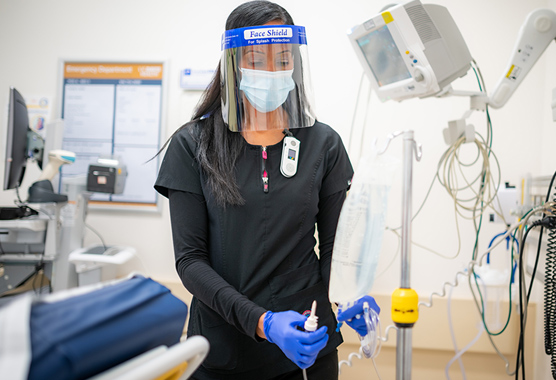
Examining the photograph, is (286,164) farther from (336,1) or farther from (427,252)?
(336,1)

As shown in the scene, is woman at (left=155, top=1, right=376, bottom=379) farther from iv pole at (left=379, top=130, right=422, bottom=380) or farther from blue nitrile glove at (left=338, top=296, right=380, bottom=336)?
iv pole at (left=379, top=130, right=422, bottom=380)

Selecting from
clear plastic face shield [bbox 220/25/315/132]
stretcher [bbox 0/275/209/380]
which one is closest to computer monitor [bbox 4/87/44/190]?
clear plastic face shield [bbox 220/25/315/132]

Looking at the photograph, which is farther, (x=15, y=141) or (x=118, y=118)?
(x=118, y=118)

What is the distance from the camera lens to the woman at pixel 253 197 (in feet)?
3.62

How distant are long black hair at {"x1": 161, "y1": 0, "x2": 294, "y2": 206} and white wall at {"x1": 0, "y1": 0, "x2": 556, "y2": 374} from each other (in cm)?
106

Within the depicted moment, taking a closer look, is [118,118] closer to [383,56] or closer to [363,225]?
[383,56]

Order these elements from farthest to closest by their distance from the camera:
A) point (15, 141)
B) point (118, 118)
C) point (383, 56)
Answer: point (118, 118) → point (15, 141) → point (383, 56)

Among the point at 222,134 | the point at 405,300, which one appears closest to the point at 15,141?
the point at 222,134

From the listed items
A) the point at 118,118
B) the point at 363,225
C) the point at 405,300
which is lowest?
the point at 405,300

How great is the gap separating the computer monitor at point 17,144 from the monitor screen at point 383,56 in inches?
65.2

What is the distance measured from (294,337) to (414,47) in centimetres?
87

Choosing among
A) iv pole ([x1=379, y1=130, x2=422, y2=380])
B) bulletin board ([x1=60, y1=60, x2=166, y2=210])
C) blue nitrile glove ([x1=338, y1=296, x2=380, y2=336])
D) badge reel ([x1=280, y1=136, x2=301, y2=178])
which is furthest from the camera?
bulletin board ([x1=60, y1=60, x2=166, y2=210])

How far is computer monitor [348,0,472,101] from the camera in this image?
3.91ft

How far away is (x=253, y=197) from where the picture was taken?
1.14 m
